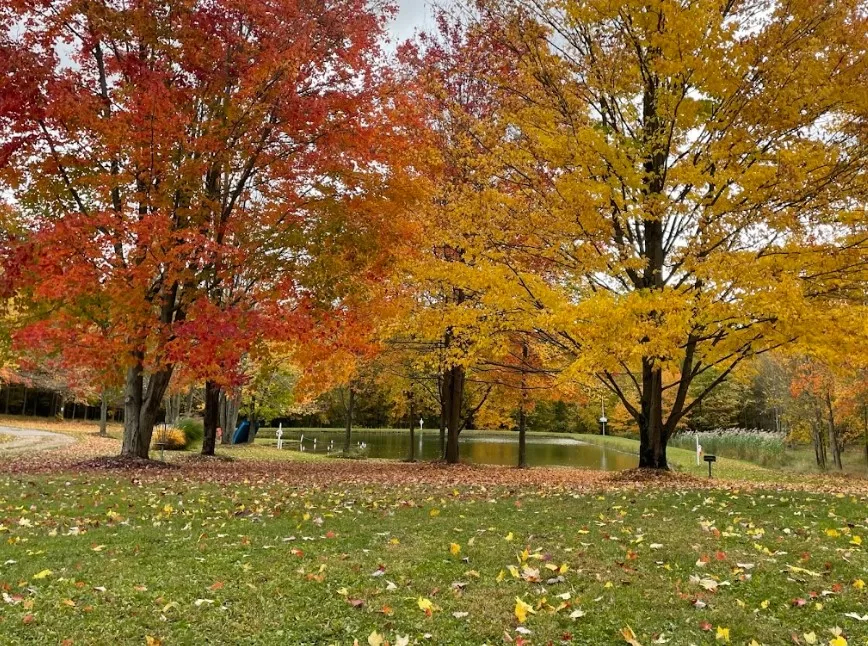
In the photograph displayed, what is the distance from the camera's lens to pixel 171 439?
2270 centimetres

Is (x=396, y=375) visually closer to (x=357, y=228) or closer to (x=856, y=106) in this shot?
(x=357, y=228)

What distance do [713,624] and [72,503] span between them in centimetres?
737

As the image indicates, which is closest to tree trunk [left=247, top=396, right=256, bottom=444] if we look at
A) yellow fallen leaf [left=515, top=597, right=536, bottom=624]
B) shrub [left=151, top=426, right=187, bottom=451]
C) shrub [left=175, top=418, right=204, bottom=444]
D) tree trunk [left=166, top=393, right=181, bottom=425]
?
tree trunk [left=166, top=393, right=181, bottom=425]

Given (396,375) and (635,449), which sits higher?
(396,375)

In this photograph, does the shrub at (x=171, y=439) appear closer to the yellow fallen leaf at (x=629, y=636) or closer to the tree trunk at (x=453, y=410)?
the tree trunk at (x=453, y=410)

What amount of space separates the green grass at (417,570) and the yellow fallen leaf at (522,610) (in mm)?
39

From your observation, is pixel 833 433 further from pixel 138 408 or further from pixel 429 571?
pixel 429 571

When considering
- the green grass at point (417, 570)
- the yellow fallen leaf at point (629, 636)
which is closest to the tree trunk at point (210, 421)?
the green grass at point (417, 570)

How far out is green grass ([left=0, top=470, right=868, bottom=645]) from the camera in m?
3.68

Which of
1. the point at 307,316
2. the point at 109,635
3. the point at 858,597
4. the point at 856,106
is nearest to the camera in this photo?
the point at 109,635

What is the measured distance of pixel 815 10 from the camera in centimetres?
984

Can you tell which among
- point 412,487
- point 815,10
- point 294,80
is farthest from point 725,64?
point 412,487

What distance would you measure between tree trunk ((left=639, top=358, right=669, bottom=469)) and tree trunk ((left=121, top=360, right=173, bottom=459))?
9.78 m

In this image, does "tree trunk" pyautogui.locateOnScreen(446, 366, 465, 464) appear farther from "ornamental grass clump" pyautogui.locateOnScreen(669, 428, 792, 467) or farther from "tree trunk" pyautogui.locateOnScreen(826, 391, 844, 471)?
"ornamental grass clump" pyautogui.locateOnScreen(669, 428, 792, 467)
